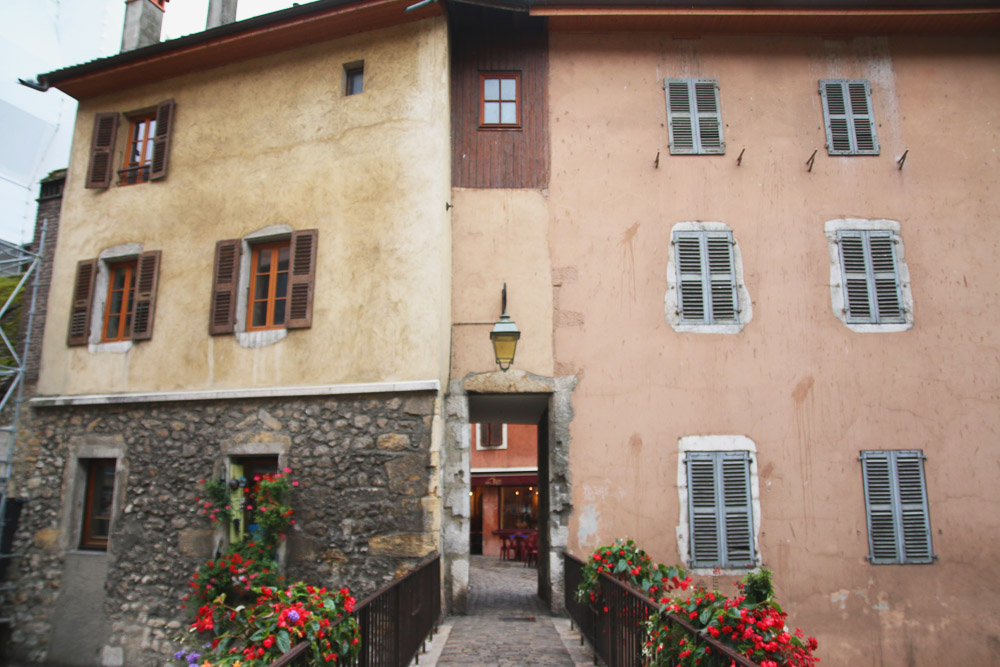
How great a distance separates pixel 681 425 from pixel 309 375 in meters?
4.80

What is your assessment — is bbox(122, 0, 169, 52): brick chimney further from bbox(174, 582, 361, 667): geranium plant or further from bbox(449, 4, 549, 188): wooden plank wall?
bbox(174, 582, 361, 667): geranium plant

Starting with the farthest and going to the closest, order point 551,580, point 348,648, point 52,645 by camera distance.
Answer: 1. point 52,645
2. point 551,580
3. point 348,648

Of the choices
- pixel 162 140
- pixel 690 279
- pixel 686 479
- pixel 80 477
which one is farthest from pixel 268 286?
pixel 686 479

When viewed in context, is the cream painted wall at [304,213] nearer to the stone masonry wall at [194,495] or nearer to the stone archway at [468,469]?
the stone masonry wall at [194,495]

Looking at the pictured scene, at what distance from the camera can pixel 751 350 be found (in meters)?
9.06

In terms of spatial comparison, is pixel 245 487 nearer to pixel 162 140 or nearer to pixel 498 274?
pixel 498 274

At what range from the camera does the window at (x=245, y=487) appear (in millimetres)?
8898

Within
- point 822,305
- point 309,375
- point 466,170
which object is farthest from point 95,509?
point 822,305


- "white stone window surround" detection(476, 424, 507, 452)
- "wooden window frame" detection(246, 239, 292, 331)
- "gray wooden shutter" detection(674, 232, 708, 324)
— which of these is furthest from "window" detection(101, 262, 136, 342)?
"white stone window surround" detection(476, 424, 507, 452)

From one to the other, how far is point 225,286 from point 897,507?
361 inches

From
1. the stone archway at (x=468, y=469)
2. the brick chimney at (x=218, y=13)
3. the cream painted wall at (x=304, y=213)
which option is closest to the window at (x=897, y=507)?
the stone archway at (x=468, y=469)

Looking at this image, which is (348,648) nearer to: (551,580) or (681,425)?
(551,580)

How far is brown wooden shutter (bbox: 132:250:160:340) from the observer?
32.1 ft

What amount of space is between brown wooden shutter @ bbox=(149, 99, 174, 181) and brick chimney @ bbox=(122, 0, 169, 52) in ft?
9.27
